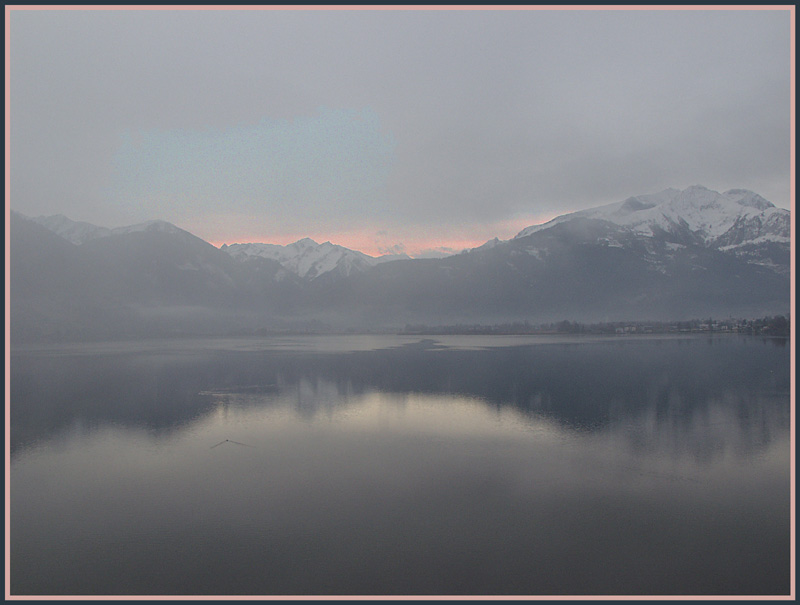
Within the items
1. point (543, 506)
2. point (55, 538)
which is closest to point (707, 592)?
point (543, 506)

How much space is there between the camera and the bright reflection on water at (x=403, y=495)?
11422 mm

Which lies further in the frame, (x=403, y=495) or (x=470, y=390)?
(x=470, y=390)

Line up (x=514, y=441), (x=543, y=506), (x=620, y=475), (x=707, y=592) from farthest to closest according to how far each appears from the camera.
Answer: (x=514, y=441)
(x=620, y=475)
(x=543, y=506)
(x=707, y=592)

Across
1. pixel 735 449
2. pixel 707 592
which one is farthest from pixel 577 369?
pixel 707 592

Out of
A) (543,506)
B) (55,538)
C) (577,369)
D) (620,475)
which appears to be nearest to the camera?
(55,538)

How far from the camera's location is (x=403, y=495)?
52.3ft

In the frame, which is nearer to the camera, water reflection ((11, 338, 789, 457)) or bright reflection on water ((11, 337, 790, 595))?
bright reflection on water ((11, 337, 790, 595))

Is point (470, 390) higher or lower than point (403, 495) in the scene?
lower

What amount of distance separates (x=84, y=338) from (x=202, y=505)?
153630 mm

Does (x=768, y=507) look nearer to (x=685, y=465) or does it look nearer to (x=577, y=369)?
(x=685, y=465)

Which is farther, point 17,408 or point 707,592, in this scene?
point 17,408

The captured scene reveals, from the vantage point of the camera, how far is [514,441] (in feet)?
73.0

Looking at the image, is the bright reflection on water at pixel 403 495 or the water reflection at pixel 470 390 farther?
the water reflection at pixel 470 390

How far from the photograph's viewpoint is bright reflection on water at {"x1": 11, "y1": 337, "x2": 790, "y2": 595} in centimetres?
1142
